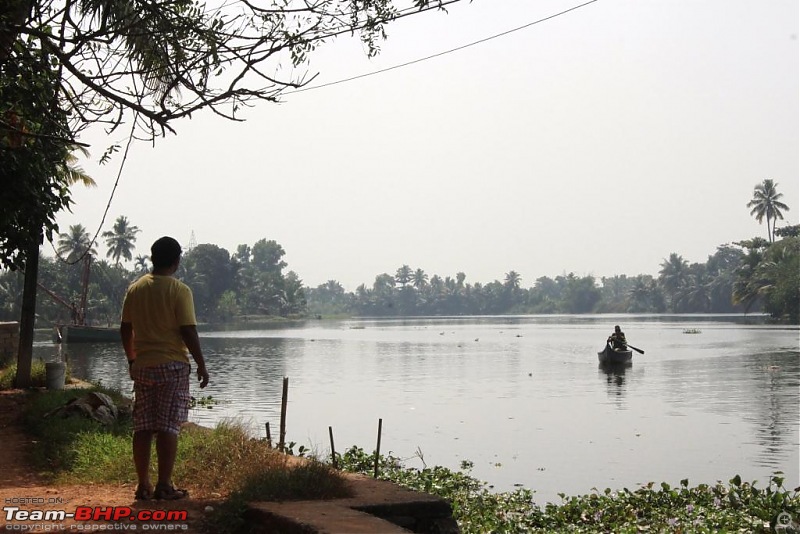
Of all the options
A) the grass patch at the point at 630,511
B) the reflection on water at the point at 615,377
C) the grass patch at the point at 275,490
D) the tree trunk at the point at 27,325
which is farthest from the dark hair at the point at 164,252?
the reflection on water at the point at 615,377

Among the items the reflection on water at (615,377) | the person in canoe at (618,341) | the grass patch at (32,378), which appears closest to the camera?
the grass patch at (32,378)

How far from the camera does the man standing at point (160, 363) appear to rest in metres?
6.15

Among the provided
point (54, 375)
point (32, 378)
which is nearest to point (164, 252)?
point (54, 375)

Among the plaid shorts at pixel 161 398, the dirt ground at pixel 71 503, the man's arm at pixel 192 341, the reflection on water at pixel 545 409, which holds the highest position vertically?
the man's arm at pixel 192 341

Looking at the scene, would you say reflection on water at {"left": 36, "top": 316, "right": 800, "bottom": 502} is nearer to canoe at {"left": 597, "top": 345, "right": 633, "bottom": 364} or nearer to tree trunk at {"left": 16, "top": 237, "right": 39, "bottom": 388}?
canoe at {"left": 597, "top": 345, "right": 633, "bottom": 364}

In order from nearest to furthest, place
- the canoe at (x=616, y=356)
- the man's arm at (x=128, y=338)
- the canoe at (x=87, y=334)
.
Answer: the man's arm at (x=128, y=338)
the canoe at (x=616, y=356)
the canoe at (x=87, y=334)

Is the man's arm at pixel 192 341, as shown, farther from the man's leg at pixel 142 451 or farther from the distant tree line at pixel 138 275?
the distant tree line at pixel 138 275

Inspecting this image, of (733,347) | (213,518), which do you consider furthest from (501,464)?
(733,347)

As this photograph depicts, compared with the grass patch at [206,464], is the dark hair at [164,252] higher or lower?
higher

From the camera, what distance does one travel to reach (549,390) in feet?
95.8

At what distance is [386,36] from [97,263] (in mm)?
87065

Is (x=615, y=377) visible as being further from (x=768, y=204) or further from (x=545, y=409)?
(x=768, y=204)

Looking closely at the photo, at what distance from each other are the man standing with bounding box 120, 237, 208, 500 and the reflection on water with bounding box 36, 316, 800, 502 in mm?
7595

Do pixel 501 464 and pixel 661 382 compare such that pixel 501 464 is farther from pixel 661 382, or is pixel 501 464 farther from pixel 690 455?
pixel 661 382
